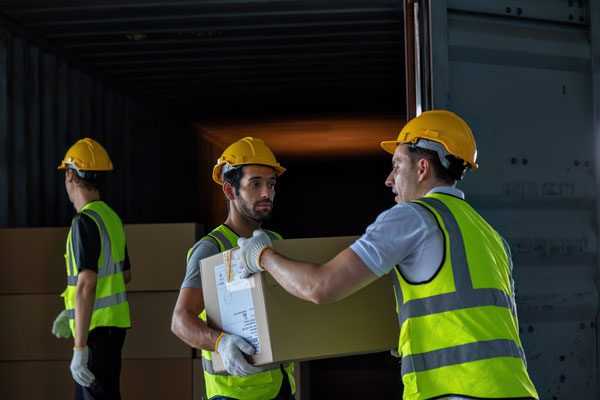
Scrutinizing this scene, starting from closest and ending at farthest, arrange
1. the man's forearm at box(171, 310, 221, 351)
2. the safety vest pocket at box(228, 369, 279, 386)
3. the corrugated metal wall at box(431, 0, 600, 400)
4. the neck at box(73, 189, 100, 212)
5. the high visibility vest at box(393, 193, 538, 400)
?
the high visibility vest at box(393, 193, 538, 400) → the man's forearm at box(171, 310, 221, 351) → the safety vest pocket at box(228, 369, 279, 386) → the corrugated metal wall at box(431, 0, 600, 400) → the neck at box(73, 189, 100, 212)

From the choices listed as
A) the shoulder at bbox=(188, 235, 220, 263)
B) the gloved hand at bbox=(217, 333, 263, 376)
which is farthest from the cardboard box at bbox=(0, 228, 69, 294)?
the gloved hand at bbox=(217, 333, 263, 376)

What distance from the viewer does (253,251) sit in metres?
2.81

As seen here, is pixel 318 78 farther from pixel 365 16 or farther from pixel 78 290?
pixel 78 290

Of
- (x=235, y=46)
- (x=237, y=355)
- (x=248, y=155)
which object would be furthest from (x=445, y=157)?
(x=235, y=46)

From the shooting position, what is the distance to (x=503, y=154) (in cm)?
429

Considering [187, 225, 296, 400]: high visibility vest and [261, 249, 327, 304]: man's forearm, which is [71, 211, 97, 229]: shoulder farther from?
[261, 249, 327, 304]: man's forearm

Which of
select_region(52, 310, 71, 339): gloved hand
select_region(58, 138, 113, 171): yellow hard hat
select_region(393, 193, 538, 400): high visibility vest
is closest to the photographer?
select_region(393, 193, 538, 400): high visibility vest

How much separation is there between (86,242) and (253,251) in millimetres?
2432

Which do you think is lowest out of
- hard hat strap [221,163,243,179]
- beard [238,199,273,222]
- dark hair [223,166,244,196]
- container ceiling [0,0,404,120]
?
beard [238,199,273,222]

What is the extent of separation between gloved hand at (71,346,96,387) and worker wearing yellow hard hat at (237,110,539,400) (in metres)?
2.59

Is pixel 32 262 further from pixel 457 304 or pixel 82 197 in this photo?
pixel 457 304

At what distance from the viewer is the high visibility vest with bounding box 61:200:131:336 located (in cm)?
507

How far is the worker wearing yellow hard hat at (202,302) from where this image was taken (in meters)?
3.00

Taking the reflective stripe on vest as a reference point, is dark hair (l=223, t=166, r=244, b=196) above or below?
above
